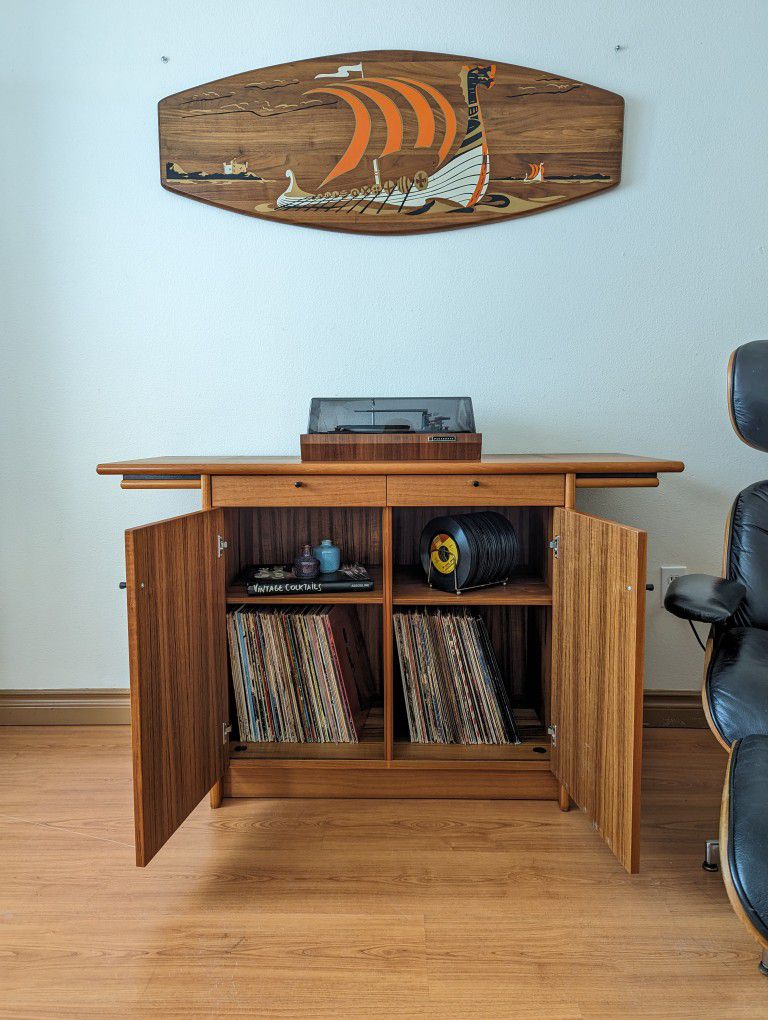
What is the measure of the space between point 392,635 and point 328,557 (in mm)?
277

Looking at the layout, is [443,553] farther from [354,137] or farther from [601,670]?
[354,137]

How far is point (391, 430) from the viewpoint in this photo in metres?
1.78

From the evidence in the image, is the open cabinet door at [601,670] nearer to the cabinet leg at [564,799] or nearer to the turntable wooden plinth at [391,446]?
the cabinet leg at [564,799]

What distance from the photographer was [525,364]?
6.95 feet

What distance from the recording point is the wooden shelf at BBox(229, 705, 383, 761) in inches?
72.0

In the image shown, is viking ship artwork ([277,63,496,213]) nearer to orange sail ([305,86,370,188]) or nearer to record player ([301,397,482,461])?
orange sail ([305,86,370,188])

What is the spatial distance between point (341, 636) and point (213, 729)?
408mm

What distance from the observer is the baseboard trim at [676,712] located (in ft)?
7.23

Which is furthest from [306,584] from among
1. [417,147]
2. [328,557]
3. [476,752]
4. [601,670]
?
[417,147]

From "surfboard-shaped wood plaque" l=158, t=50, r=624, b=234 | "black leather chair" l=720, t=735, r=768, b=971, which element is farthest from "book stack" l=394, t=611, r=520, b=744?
"surfboard-shaped wood plaque" l=158, t=50, r=624, b=234

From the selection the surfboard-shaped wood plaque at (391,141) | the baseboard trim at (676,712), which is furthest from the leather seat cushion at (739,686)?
the surfboard-shaped wood plaque at (391,141)

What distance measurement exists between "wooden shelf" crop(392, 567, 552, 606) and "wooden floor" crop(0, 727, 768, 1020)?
0.50 metres

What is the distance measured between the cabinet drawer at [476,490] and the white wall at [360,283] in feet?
1.57

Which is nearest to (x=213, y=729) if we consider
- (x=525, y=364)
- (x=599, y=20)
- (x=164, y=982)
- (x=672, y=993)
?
(x=164, y=982)
